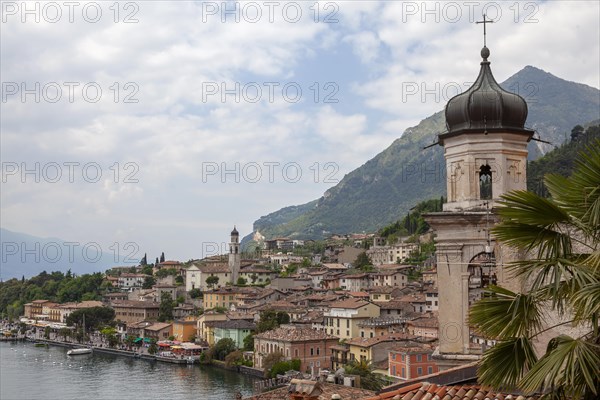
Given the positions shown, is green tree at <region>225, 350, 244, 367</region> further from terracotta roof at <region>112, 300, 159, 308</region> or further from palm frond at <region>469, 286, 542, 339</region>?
palm frond at <region>469, 286, 542, 339</region>

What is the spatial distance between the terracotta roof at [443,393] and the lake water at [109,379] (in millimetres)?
30928

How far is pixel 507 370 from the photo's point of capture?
4047mm

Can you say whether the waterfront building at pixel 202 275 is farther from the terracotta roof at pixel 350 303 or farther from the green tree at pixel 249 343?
the terracotta roof at pixel 350 303

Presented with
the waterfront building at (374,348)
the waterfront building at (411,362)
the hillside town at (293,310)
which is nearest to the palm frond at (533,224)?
the hillside town at (293,310)

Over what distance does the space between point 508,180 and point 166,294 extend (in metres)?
67.9

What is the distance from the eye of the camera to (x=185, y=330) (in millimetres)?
59125

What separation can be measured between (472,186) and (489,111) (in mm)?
963

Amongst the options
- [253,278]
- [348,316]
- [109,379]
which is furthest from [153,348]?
[253,278]

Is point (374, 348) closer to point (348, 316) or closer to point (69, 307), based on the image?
point (348, 316)

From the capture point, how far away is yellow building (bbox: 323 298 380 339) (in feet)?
154

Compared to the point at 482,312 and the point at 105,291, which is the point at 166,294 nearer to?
the point at 105,291

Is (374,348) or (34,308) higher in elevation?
(34,308)

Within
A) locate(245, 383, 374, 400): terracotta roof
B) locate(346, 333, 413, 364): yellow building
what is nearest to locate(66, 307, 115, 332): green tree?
locate(346, 333, 413, 364): yellow building

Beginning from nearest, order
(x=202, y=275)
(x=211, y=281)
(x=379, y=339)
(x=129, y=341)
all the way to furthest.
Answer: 1. (x=379, y=339)
2. (x=129, y=341)
3. (x=211, y=281)
4. (x=202, y=275)
